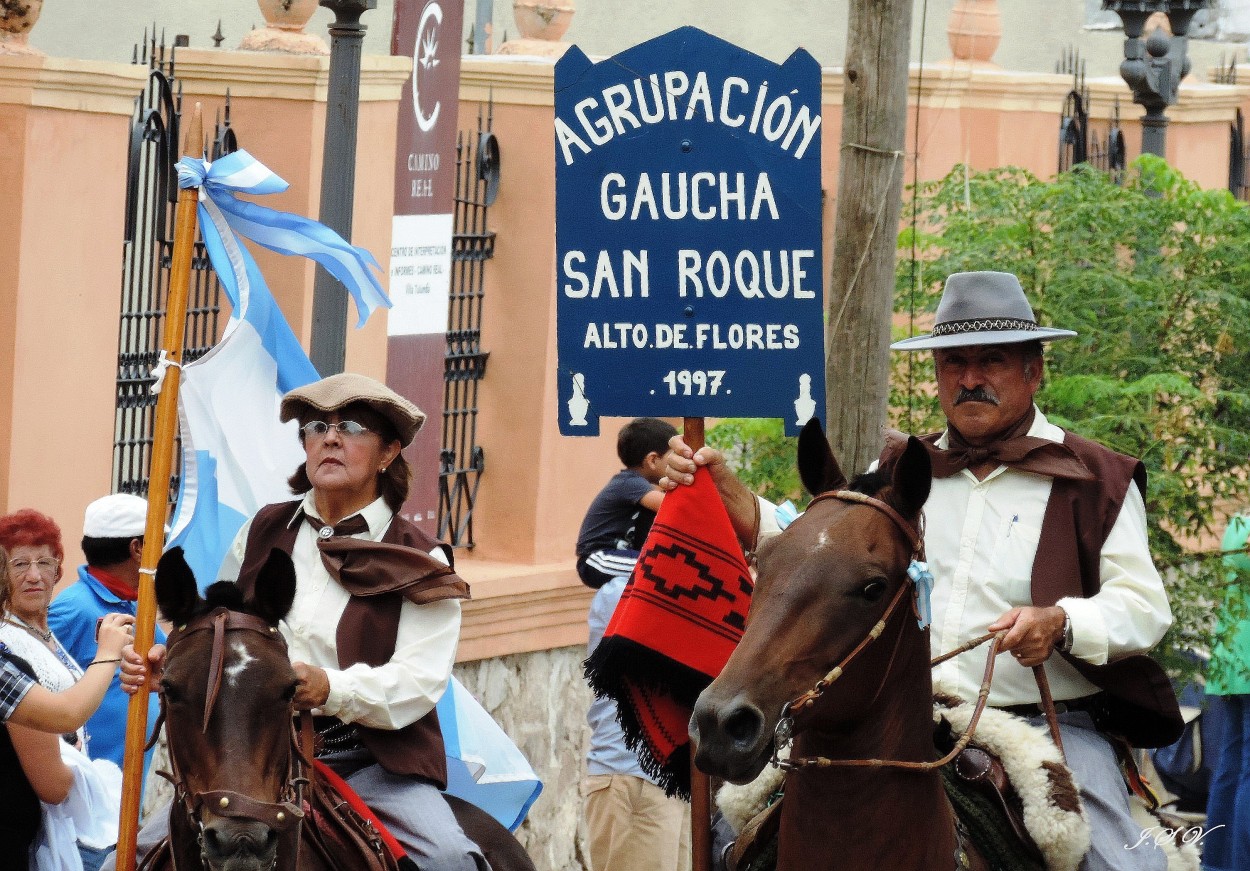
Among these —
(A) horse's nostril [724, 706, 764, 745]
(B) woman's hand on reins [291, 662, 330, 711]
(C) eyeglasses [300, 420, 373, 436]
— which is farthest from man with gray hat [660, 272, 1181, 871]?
(A) horse's nostril [724, 706, 764, 745]

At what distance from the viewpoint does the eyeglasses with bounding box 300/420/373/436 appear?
6.35m

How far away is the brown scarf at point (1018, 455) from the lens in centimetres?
596

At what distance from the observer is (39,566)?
7.25 meters

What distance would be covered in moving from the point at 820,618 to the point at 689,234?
5.14 feet

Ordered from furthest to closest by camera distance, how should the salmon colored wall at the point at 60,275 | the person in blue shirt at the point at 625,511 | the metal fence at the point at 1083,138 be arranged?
the metal fence at the point at 1083,138 < the person in blue shirt at the point at 625,511 < the salmon colored wall at the point at 60,275

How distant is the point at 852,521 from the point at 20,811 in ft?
9.43

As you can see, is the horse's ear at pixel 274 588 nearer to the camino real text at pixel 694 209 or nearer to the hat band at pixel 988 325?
the camino real text at pixel 694 209

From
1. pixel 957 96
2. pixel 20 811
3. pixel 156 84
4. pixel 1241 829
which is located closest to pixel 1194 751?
pixel 1241 829

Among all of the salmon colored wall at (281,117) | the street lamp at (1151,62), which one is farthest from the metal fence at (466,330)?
the street lamp at (1151,62)

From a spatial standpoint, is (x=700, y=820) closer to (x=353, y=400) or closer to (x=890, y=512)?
(x=890, y=512)

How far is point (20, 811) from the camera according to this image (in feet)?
21.4

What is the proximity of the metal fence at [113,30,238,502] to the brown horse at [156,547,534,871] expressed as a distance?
14.3ft

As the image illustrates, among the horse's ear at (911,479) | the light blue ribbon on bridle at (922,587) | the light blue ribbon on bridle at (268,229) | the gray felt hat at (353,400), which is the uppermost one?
the light blue ribbon on bridle at (268,229)

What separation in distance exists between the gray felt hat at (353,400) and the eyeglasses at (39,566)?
4.13ft
